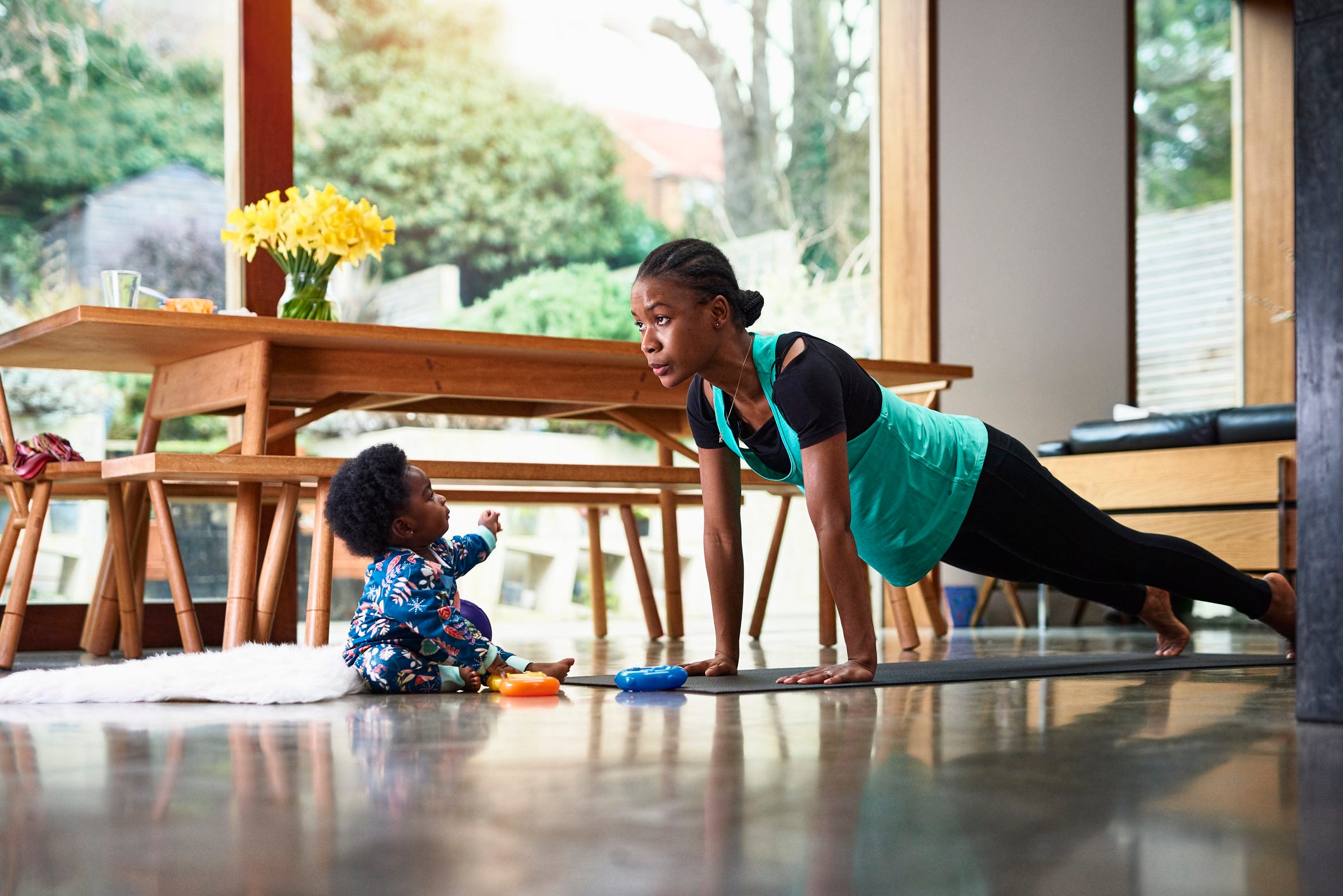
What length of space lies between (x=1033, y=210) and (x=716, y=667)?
4051 mm

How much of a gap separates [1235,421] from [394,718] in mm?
3684

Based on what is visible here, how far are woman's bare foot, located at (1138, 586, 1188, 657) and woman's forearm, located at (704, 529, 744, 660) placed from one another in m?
0.86

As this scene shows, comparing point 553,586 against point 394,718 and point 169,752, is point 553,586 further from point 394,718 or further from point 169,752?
point 169,752

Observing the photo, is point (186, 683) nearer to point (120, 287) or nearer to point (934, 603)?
point (120, 287)

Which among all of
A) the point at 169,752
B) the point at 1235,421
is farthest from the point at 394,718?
the point at 1235,421

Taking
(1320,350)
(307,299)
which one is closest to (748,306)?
(1320,350)

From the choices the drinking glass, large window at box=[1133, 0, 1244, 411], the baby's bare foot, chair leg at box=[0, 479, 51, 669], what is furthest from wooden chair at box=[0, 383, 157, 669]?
large window at box=[1133, 0, 1244, 411]

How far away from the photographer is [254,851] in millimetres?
921

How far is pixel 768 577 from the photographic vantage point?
4309mm

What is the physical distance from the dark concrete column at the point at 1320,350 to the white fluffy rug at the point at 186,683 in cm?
137

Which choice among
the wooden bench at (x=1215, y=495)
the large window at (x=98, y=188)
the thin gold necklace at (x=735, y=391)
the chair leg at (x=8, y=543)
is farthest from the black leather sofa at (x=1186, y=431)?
the chair leg at (x=8, y=543)

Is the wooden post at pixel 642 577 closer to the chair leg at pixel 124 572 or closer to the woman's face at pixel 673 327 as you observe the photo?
the chair leg at pixel 124 572

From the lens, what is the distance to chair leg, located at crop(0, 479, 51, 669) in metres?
3.00

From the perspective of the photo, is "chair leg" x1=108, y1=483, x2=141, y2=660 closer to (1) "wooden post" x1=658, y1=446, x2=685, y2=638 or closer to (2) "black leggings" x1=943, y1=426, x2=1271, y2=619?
(1) "wooden post" x1=658, y1=446, x2=685, y2=638
